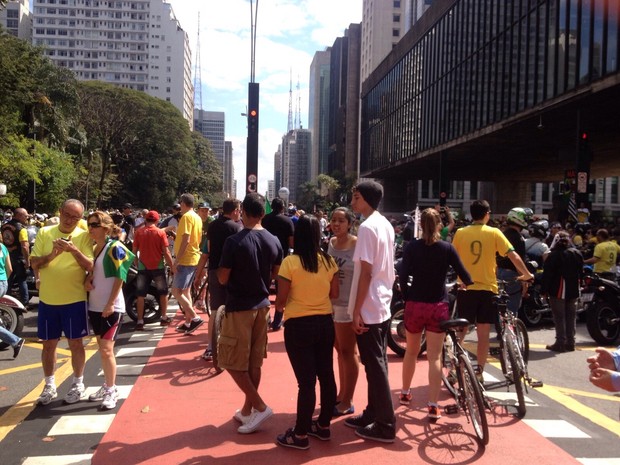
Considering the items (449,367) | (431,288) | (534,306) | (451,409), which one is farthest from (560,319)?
(431,288)

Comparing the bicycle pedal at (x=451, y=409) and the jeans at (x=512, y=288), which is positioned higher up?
the jeans at (x=512, y=288)

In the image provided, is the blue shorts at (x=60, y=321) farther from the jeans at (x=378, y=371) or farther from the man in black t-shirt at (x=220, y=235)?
the jeans at (x=378, y=371)

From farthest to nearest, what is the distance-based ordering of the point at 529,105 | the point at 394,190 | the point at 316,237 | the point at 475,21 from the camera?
1. the point at 394,190
2. the point at 475,21
3. the point at 529,105
4. the point at 316,237

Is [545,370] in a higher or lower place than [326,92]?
lower

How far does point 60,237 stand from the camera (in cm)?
515

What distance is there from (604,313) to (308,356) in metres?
6.30

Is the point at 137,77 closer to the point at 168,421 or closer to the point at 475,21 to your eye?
the point at 475,21

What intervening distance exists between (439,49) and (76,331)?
122 ft

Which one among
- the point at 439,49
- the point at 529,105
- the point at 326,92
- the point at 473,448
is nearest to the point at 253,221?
the point at 473,448

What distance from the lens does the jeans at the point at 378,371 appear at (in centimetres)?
426

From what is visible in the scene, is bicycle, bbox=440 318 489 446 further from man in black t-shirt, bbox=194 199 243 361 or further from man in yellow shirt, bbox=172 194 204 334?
man in yellow shirt, bbox=172 194 204 334

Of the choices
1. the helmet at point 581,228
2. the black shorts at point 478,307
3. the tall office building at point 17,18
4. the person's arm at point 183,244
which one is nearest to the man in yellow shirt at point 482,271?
the black shorts at point 478,307

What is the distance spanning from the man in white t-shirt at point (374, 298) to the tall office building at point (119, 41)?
13105cm

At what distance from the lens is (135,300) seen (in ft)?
30.7
